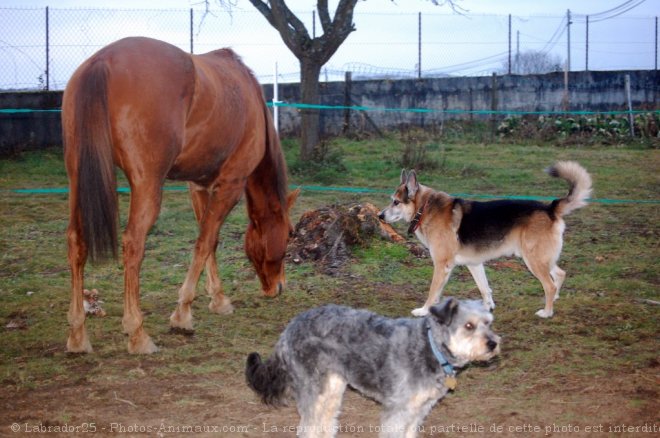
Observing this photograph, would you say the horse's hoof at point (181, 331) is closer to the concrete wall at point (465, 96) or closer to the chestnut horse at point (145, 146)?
the chestnut horse at point (145, 146)

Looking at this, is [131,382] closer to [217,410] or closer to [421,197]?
[217,410]

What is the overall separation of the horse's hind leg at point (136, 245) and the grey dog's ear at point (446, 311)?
7.96 feet

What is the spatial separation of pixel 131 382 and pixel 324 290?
2557mm

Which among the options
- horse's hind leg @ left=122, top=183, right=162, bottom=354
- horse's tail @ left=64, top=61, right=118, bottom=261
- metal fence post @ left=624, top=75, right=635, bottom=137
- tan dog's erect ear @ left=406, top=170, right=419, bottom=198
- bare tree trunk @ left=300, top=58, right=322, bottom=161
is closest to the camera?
horse's tail @ left=64, top=61, right=118, bottom=261

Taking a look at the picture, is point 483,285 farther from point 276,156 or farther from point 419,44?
point 419,44

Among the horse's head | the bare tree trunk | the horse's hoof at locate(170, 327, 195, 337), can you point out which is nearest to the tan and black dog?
the horse's head

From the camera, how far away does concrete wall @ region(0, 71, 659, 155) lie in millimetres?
17719

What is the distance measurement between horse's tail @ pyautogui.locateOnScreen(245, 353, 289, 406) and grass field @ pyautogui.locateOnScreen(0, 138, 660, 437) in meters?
0.39

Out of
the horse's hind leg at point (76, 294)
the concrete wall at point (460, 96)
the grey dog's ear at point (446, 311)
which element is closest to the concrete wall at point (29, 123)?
the concrete wall at point (460, 96)

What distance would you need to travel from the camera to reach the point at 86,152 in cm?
501

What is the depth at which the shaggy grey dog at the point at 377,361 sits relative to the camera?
11.9 feet

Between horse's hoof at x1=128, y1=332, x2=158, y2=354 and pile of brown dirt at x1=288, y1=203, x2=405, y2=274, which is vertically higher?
pile of brown dirt at x1=288, y1=203, x2=405, y2=274

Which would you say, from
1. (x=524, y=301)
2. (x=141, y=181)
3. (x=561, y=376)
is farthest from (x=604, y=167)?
(x=141, y=181)

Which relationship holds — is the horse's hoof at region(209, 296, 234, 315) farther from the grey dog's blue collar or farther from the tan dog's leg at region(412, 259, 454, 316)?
the grey dog's blue collar
